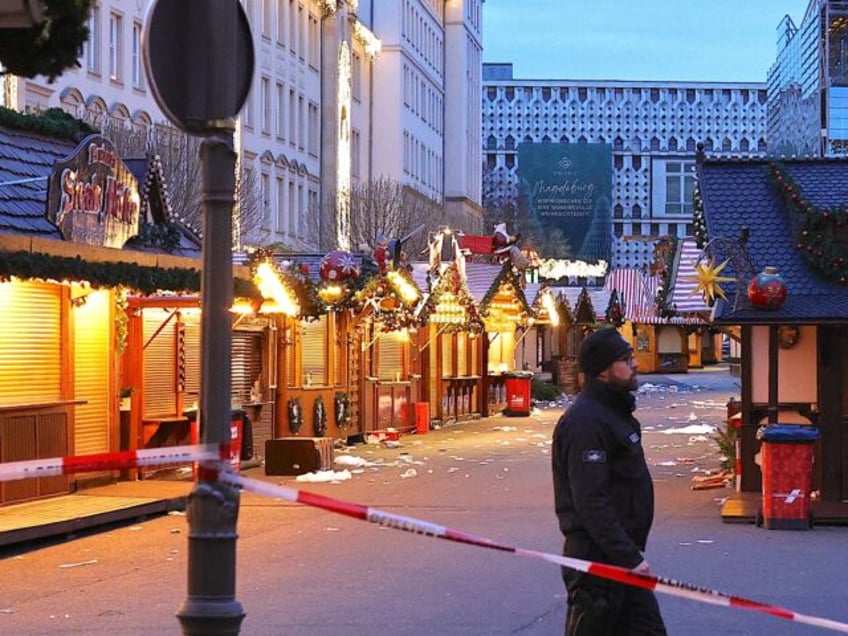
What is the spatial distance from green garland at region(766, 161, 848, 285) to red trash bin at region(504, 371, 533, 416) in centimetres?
2502

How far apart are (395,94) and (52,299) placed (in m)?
60.9

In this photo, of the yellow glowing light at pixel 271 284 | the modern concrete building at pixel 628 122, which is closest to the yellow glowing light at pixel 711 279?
the yellow glowing light at pixel 271 284

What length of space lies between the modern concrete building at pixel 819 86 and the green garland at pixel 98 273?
6823 centimetres

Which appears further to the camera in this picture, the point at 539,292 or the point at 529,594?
the point at 539,292

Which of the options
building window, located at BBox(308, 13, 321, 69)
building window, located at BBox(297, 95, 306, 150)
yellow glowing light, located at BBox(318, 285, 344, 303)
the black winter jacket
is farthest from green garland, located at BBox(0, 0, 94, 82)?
building window, located at BBox(308, 13, 321, 69)

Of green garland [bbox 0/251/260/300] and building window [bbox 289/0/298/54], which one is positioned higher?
building window [bbox 289/0/298/54]

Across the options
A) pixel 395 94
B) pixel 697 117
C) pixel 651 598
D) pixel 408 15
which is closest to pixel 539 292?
pixel 395 94

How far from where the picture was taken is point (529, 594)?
12.3 m

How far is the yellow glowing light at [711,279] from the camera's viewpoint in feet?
59.8

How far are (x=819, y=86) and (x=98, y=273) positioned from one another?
8283 cm

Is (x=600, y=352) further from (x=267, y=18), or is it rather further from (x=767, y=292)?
(x=267, y=18)

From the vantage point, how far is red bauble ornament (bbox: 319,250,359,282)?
28.4 metres

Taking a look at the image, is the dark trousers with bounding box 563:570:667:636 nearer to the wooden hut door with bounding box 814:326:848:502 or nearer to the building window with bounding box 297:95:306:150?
the wooden hut door with bounding box 814:326:848:502

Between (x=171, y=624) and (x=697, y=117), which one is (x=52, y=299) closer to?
(x=171, y=624)
